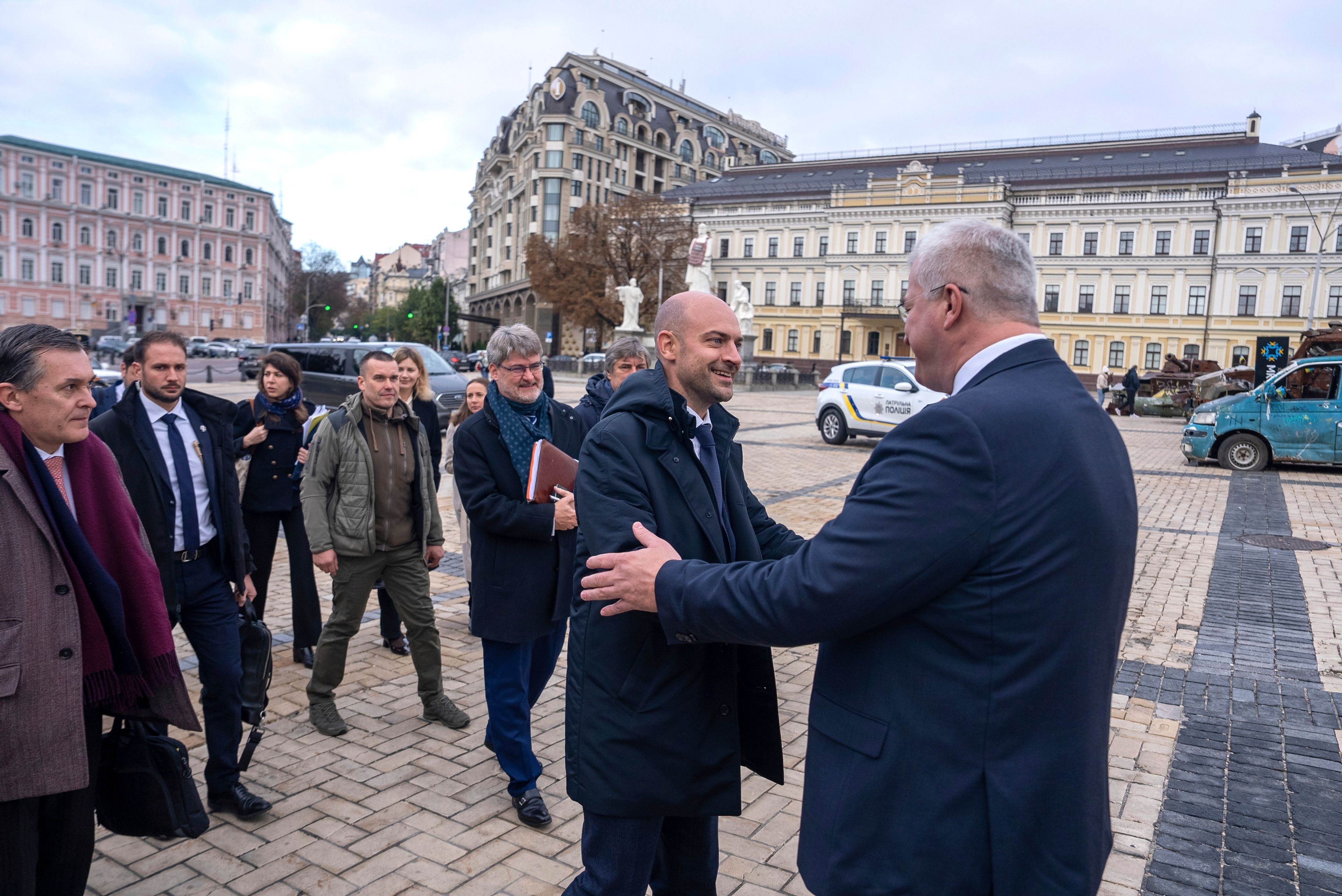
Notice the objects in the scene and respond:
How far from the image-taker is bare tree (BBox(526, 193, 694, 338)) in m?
62.4

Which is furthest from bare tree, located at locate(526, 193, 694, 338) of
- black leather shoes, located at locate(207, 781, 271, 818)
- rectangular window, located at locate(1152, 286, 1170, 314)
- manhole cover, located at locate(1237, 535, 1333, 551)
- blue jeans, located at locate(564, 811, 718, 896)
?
blue jeans, located at locate(564, 811, 718, 896)

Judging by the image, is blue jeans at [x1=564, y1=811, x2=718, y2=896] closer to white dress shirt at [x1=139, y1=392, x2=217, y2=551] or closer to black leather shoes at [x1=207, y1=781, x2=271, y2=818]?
black leather shoes at [x1=207, y1=781, x2=271, y2=818]

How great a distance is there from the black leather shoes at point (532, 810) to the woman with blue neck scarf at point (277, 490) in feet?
8.31

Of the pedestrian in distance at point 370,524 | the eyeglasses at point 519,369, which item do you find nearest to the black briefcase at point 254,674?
the pedestrian in distance at point 370,524

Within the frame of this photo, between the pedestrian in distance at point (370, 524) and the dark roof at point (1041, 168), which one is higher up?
the dark roof at point (1041, 168)

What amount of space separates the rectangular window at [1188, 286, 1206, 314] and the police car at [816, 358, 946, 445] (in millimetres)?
51986

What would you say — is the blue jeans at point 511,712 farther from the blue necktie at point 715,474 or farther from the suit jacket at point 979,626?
the suit jacket at point 979,626

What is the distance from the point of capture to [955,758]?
1655 mm

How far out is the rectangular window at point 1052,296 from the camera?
219ft

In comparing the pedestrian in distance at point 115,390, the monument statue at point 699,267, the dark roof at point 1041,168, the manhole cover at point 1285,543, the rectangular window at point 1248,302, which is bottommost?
the manhole cover at point 1285,543

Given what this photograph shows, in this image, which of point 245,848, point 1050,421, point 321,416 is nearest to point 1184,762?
point 1050,421

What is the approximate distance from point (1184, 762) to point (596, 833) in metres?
3.54

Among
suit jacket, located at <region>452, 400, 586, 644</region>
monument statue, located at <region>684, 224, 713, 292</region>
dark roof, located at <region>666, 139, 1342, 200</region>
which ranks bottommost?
suit jacket, located at <region>452, 400, 586, 644</region>

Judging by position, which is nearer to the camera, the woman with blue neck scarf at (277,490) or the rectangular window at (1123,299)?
the woman with blue neck scarf at (277,490)
